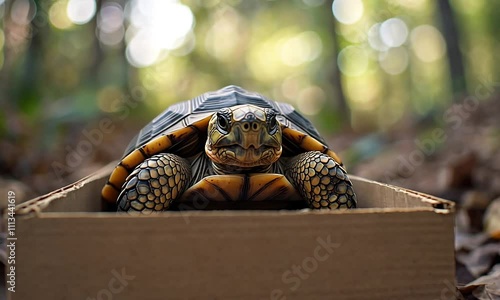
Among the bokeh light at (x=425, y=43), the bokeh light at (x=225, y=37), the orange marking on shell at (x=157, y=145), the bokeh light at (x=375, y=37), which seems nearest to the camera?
the orange marking on shell at (x=157, y=145)

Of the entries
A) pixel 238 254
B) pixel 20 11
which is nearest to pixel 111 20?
pixel 20 11

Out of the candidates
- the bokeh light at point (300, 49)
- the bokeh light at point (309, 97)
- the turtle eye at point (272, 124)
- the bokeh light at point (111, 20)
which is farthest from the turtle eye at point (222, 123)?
the bokeh light at point (309, 97)

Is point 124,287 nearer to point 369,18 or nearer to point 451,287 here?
point 451,287

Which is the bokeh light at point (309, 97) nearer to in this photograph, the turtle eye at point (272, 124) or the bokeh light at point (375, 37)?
the bokeh light at point (375, 37)

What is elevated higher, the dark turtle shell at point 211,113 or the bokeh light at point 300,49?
the bokeh light at point 300,49

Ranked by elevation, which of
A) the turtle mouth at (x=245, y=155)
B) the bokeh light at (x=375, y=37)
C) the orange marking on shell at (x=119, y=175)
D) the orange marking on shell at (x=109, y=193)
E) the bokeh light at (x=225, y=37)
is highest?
the bokeh light at (x=225, y=37)

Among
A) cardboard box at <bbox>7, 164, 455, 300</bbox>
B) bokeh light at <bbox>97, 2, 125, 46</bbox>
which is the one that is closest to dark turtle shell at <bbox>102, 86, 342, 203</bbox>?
cardboard box at <bbox>7, 164, 455, 300</bbox>
